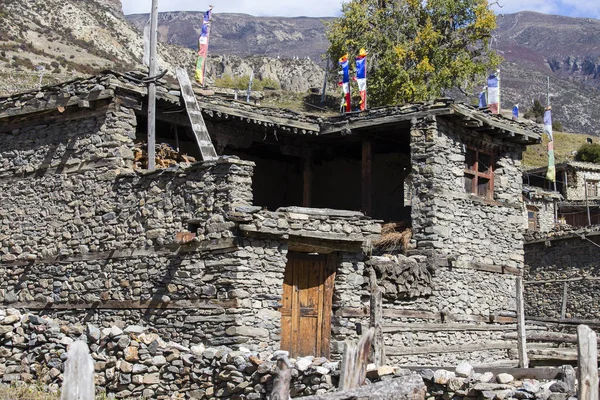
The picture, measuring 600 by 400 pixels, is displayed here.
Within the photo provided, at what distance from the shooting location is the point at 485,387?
436 inches

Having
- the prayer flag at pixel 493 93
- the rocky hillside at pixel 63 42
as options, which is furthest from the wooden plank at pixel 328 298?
the rocky hillside at pixel 63 42

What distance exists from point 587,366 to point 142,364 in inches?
262

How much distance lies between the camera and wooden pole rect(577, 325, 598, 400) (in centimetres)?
1029

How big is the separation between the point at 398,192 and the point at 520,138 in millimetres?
3730

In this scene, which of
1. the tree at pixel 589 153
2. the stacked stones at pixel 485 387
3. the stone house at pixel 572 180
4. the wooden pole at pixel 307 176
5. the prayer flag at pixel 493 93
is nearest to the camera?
the stacked stones at pixel 485 387

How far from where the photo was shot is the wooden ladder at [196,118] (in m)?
19.7

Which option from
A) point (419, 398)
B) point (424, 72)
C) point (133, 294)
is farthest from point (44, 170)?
point (424, 72)

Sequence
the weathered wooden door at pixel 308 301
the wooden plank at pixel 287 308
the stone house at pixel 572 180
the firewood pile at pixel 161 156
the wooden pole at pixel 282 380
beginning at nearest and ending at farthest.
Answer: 1. the wooden pole at pixel 282 380
2. the wooden plank at pixel 287 308
3. the weathered wooden door at pixel 308 301
4. the firewood pile at pixel 161 156
5. the stone house at pixel 572 180

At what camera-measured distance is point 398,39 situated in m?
38.7

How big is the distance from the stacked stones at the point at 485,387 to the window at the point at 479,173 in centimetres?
1167

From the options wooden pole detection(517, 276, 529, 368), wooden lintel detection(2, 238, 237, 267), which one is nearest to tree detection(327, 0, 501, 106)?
wooden pole detection(517, 276, 529, 368)

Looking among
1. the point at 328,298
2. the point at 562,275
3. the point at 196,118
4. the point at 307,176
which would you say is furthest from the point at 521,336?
the point at 562,275

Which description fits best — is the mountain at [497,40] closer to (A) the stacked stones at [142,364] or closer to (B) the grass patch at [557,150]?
(B) the grass patch at [557,150]

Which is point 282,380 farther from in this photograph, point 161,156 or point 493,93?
point 493,93
